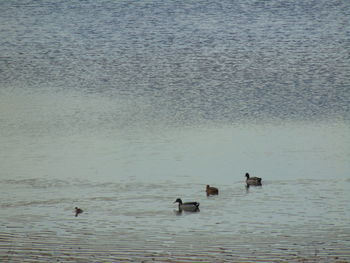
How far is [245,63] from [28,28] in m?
17.8

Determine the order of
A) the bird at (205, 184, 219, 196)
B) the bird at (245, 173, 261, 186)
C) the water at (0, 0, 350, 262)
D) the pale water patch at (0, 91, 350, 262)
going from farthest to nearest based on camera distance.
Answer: the bird at (245, 173, 261, 186) → the bird at (205, 184, 219, 196) → the water at (0, 0, 350, 262) → the pale water patch at (0, 91, 350, 262)

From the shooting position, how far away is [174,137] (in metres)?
27.1

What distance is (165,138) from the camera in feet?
88.7

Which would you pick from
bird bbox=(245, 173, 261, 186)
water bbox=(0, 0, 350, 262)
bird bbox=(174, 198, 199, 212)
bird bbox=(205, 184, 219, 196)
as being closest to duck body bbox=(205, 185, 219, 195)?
bird bbox=(205, 184, 219, 196)

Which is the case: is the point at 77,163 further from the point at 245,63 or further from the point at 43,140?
the point at 245,63

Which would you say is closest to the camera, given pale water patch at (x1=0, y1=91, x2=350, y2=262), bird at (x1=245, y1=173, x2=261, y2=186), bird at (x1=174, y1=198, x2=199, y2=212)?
pale water patch at (x1=0, y1=91, x2=350, y2=262)

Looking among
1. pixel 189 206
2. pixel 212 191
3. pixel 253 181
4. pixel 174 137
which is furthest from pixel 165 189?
pixel 174 137

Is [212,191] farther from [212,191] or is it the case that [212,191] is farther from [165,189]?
[165,189]

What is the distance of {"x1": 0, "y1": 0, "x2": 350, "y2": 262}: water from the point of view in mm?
16578

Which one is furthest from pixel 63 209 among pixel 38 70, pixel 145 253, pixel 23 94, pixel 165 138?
pixel 38 70

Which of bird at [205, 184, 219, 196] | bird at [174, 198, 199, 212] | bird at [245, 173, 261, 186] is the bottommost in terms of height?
bird at [174, 198, 199, 212]

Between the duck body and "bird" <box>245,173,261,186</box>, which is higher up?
"bird" <box>245,173,261,186</box>

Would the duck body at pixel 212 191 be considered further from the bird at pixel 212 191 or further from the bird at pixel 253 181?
the bird at pixel 253 181

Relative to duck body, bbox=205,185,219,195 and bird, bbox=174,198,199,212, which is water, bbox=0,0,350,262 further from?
duck body, bbox=205,185,219,195
